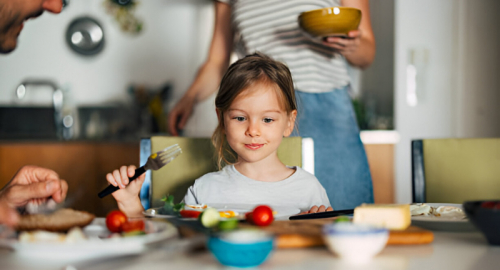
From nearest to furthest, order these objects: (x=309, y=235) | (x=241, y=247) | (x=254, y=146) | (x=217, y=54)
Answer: (x=241, y=247) → (x=309, y=235) → (x=254, y=146) → (x=217, y=54)

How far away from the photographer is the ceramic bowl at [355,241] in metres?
0.48

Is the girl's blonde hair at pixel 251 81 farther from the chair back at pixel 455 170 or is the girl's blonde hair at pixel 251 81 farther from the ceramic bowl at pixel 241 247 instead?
the ceramic bowl at pixel 241 247

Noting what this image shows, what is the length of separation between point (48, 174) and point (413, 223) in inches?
26.0

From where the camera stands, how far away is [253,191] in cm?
117

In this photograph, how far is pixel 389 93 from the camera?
10.7 feet

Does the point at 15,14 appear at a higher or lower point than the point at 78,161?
higher

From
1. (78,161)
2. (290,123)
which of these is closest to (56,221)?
(290,123)

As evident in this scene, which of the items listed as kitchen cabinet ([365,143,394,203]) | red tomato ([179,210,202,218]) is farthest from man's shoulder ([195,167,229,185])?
kitchen cabinet ([365,143,394,203])

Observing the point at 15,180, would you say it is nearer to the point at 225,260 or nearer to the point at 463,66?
the point at 225,260

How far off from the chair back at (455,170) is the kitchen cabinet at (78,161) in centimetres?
202

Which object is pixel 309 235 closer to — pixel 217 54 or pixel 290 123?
pixel 290 123

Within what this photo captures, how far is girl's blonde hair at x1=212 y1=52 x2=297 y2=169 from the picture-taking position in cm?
115

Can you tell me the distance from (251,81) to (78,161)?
1.95m

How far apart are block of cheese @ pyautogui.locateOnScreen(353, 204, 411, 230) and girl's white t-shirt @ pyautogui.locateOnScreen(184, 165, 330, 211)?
0.58 metres
